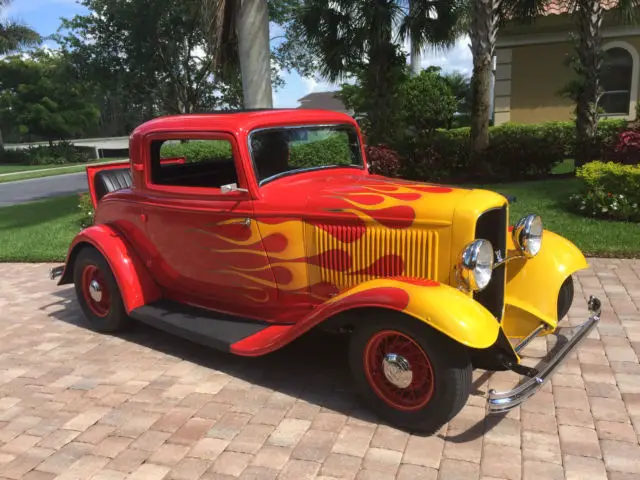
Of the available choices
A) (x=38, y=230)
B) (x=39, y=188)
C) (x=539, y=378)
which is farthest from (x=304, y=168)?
(x=39, y=188)

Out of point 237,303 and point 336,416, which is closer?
point 336,416

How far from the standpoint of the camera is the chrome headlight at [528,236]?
3312mm

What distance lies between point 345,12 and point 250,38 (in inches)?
133

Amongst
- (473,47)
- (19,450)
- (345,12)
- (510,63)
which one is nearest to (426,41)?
(473,47)

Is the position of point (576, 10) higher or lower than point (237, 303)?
higher

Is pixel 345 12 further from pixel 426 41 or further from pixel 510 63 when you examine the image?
pixel 510 63

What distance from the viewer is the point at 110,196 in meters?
4.50

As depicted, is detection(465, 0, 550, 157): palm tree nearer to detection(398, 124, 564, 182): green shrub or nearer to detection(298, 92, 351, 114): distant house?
detection(398, 124, 564, 182): green shrub

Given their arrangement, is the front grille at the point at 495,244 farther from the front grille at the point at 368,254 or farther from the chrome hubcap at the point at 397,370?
the chrome hubcap at the point at 397,370

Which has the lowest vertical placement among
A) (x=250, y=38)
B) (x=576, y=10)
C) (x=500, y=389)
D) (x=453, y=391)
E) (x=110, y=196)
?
(x=500, y=389)

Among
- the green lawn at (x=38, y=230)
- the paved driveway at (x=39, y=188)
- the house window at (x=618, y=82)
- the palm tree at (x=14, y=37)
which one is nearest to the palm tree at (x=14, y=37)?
the palm tree at (x=14, y=37)

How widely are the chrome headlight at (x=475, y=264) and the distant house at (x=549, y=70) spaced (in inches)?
548

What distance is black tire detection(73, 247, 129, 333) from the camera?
4325 millimetres

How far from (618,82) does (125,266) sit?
632 inches
